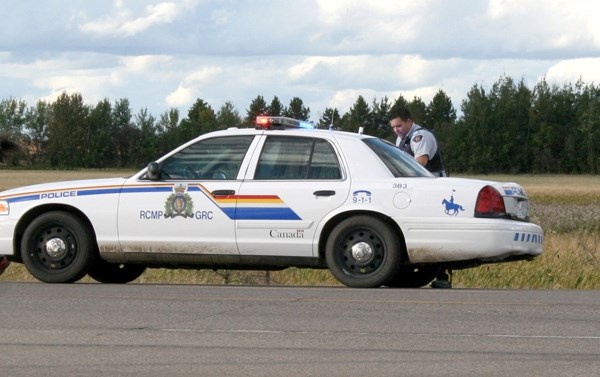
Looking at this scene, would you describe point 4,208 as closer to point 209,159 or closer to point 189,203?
point 189,203

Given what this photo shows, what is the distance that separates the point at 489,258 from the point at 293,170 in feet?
6.36

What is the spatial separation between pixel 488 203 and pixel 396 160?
1115mm

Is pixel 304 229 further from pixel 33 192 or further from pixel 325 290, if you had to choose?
pixel 33 192

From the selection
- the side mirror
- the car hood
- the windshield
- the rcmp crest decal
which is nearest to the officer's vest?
the windshield

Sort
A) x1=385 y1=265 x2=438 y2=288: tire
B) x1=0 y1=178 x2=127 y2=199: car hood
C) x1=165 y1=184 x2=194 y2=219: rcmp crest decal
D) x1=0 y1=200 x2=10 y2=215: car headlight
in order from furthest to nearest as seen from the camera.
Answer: x1=385 y1=265 x2=438 y2=288: tire < x1=0 y1=200 x2=10 y2=215: car headlight < x1=0 y1=178 x2=127 y2=199: car hood < x1=165 y1=184 x2=194 y2=219: rcmp crest decal

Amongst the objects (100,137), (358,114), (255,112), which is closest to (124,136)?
(100,137)

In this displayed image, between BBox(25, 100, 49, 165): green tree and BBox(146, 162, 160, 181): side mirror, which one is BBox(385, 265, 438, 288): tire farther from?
BBox(25, 100, 49, 165): green tree

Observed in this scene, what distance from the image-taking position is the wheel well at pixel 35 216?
43.1 feet

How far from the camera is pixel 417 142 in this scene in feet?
47.5

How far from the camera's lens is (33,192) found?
13.2 meters

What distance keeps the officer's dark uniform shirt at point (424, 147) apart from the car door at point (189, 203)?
2.15 metres

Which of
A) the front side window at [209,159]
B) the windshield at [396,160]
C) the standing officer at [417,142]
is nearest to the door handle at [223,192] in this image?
the front side window at [209,159]

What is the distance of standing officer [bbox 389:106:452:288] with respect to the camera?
1444 centimetres

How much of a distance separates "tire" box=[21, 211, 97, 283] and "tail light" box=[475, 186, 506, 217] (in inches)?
140
